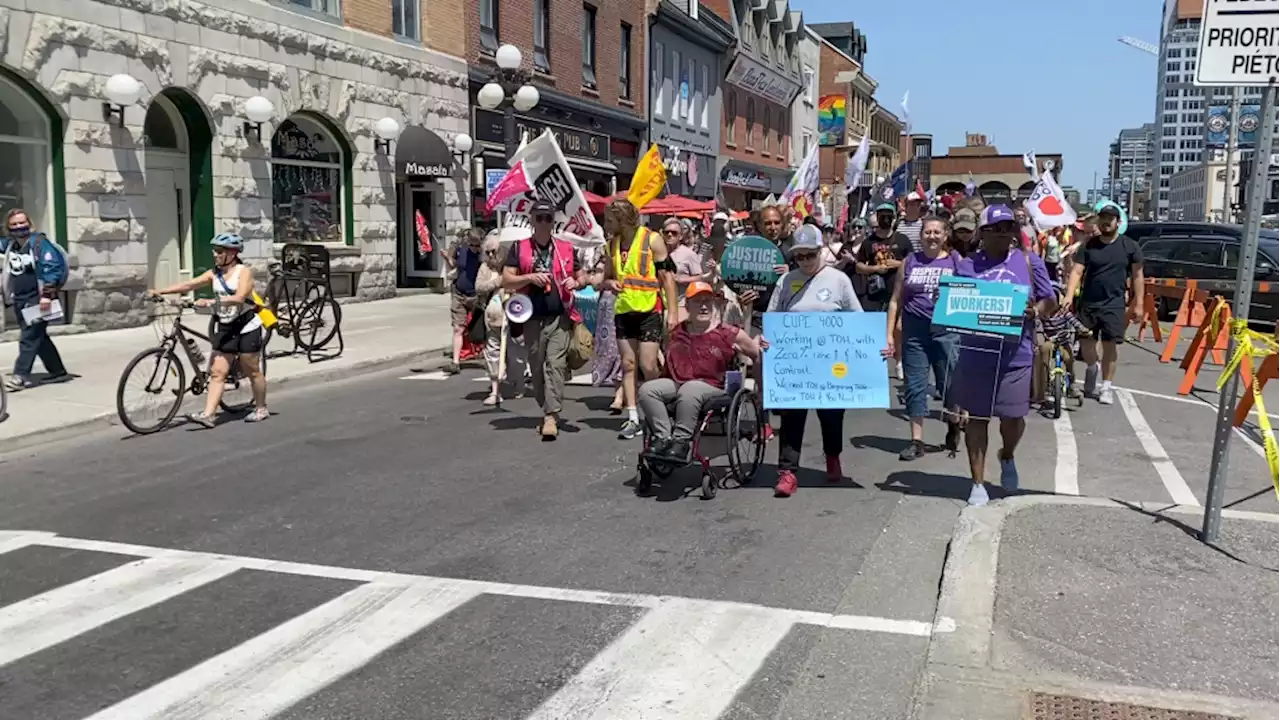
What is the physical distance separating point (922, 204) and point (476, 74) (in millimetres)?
13568

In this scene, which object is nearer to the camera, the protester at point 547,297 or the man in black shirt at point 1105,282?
the protester at point 547,297

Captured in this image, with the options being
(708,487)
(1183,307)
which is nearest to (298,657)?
(708,487)

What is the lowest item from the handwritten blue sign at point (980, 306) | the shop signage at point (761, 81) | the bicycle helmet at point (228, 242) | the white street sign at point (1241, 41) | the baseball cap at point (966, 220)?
the handwritten blue sign at point (980, 306)

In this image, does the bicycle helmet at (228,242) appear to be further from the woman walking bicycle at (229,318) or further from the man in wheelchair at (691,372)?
the man in wheelchair at (691,372)

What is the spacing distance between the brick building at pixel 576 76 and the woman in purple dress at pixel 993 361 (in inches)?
635

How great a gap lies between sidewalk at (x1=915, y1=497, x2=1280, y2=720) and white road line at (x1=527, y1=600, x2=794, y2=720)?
0.71 metres

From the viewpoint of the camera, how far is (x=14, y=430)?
343 inches

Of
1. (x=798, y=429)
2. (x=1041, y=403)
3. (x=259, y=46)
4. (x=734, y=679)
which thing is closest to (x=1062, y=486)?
(x=798, y=429)

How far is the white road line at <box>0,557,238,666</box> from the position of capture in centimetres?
454

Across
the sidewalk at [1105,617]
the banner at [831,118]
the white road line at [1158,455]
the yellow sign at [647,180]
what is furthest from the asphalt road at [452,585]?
the banner at [831,118]

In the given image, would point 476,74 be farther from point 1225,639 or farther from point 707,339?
point 1225,639

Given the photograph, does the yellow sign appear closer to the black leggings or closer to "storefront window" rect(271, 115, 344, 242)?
the black leggings

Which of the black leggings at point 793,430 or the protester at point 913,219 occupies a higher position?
the protester at point 913,219

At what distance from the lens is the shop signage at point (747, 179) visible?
41.3m
